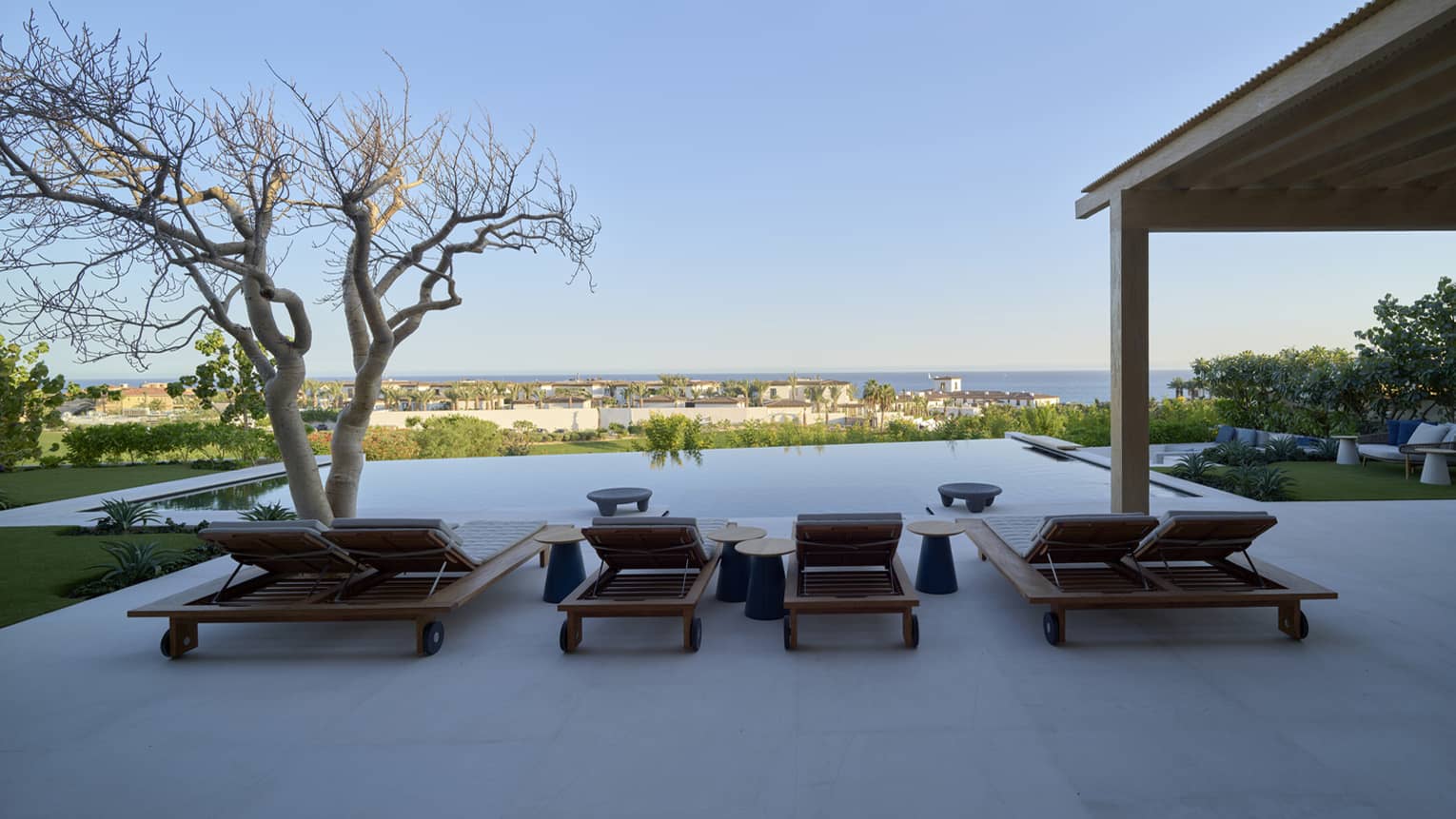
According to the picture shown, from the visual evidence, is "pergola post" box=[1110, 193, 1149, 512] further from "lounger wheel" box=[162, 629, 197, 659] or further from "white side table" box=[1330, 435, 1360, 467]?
"lounger wheel" box=[162, 629, 197, 659]

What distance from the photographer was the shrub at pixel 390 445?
16.4 m

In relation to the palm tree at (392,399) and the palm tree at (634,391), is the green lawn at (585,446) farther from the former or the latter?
the palm tree at (392,399)

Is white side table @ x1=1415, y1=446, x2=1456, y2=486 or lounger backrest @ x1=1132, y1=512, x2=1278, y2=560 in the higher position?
lounger backrest @ x1=1132, y1=512, x2=1278, y2=560

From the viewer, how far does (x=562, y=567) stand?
200 inches

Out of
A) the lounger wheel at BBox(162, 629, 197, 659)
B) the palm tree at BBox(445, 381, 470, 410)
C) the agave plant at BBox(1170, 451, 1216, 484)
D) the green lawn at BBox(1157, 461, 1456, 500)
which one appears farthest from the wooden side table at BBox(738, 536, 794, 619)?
the palm tree at BBox(445, 381, 470, 410)

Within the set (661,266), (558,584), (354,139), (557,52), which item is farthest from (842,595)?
(661,266)

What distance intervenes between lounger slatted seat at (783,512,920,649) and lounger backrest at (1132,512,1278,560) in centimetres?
147

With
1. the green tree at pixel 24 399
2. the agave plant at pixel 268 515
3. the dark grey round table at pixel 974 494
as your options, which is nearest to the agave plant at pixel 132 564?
the agave plant at pixel 268 515

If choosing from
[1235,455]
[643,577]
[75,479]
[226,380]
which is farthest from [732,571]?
[226,380]

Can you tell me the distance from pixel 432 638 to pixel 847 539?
250 cm

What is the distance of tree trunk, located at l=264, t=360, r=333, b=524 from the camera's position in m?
6.54

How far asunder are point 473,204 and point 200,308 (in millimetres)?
2649

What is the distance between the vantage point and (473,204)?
7492 mm

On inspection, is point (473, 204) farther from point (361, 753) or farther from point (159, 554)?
point (361, 753)
